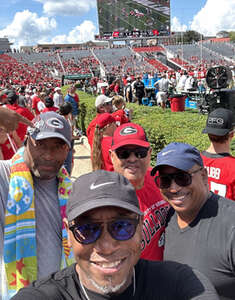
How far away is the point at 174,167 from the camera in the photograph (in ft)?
6.13

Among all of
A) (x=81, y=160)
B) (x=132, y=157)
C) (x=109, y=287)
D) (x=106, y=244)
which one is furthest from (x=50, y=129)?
(x=81, y=160)

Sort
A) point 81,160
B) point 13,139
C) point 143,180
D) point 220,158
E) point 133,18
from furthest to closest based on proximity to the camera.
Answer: point 133,18, point 81,160, point 13,139, point 220,158, point 143,180

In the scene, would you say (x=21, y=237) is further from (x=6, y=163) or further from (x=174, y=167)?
(x=174, y=167)

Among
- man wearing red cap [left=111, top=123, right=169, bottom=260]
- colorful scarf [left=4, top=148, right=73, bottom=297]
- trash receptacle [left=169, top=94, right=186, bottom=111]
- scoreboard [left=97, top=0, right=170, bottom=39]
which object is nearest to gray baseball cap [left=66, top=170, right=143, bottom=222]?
colorful scarf [left=4, top=148, right=73, bottom=297]

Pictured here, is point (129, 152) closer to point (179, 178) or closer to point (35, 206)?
point (179, 178)

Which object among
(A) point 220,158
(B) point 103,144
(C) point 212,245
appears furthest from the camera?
(B) point 103,144

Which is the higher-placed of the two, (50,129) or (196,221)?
(50,129)

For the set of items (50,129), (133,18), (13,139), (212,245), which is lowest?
(212,245)

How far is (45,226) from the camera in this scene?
180 centimetres

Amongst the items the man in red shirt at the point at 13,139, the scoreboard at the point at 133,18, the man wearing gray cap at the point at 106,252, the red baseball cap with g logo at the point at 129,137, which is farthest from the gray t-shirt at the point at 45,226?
the scoreboard at the point at 133,18

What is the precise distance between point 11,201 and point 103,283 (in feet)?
2.86

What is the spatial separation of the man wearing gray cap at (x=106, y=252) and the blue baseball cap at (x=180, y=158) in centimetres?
72

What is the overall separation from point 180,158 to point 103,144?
1.76 metres

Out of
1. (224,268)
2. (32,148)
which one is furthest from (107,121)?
(224,268)
